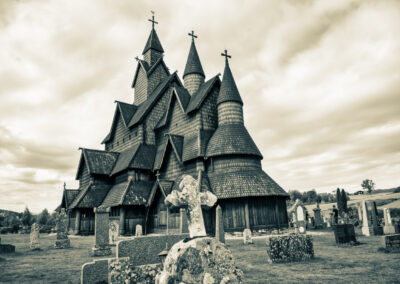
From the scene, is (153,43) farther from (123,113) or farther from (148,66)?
(123,113)

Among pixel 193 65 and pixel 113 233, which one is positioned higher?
pixel 193 65

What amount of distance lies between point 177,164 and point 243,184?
752 centimetres

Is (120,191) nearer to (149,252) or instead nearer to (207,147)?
(207,147)

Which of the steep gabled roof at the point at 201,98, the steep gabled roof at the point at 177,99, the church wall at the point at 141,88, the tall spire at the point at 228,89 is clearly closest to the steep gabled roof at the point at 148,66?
the church wall at the point at 141,88

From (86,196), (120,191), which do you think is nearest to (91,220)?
(86,196)

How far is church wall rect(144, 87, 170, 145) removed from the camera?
104ft

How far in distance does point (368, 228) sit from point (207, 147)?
512 inches

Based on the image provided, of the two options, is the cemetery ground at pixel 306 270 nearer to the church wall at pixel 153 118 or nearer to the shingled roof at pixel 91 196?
the shingled roof at pixel 91 196

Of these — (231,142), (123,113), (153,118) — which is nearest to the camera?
(231,142)

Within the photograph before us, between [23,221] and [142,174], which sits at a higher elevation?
[142,174]

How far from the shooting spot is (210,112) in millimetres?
27062

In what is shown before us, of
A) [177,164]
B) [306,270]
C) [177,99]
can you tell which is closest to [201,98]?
[177,99]

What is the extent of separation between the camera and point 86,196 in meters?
29.1

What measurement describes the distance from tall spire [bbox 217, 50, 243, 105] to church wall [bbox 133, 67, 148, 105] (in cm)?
1469
